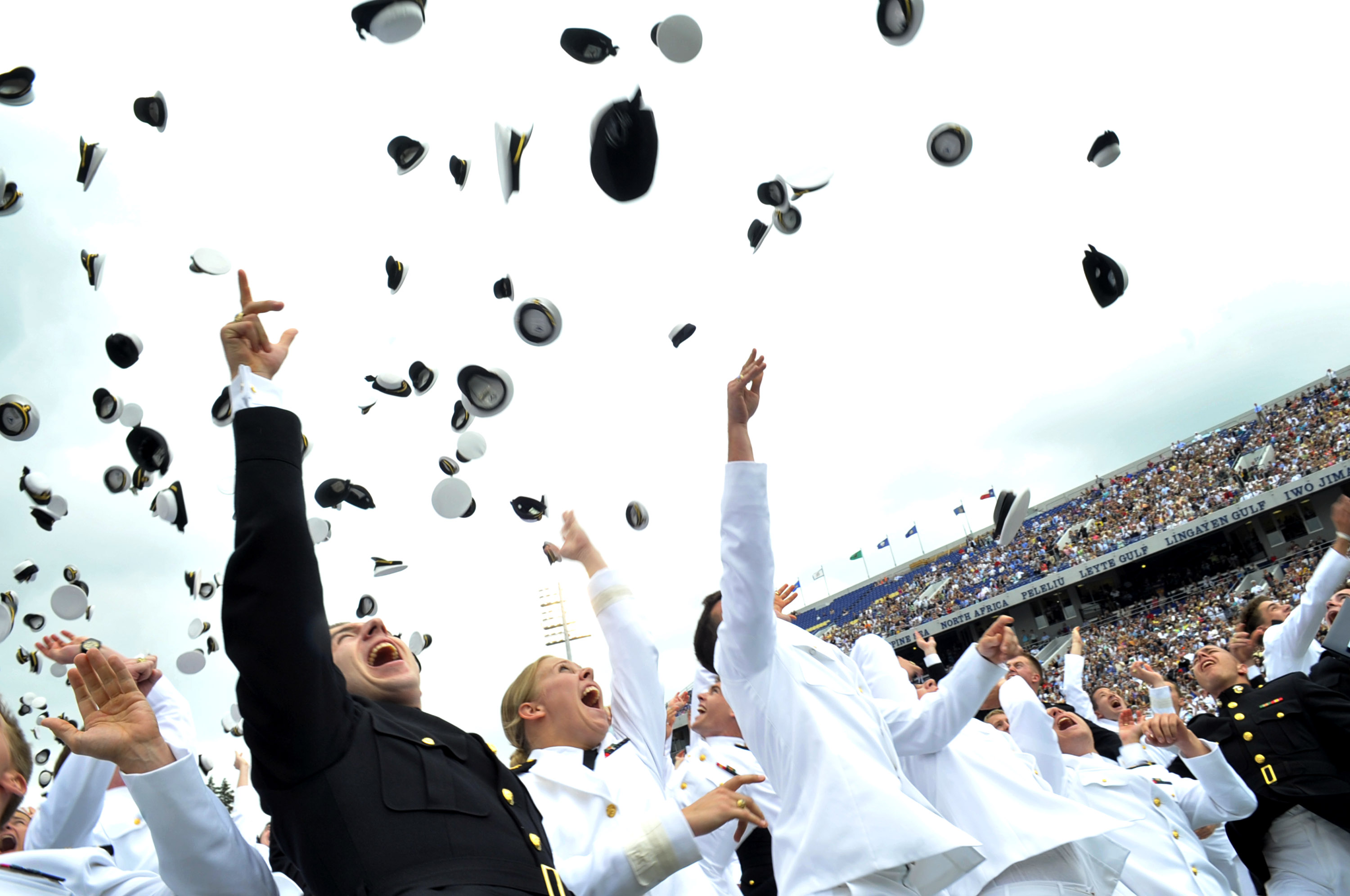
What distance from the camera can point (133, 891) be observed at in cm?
259

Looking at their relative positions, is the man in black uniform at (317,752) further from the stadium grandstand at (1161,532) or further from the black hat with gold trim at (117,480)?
the stadium grandstand at (1161,532)

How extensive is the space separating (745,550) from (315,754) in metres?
1.61

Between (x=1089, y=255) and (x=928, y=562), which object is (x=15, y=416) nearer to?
(x=1089, y=255)

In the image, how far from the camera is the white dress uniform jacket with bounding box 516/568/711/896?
2.19 m

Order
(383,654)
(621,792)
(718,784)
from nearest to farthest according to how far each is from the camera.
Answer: (383,654) → (621,792) → (718,784)

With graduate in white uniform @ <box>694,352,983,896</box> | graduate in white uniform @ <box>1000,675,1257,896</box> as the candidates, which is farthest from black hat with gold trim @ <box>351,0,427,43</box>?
graduate in white uniform @ <box>1000,675,1257,896</box>

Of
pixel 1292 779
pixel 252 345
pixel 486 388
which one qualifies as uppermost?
pixel 486 388

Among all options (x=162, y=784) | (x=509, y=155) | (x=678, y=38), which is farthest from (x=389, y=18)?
(x=162, y=784)

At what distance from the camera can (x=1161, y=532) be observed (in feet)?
101

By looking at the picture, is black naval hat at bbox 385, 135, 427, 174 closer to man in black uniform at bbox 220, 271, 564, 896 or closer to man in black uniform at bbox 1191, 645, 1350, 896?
man in black uniform at bbox 220, 271, 564, 896

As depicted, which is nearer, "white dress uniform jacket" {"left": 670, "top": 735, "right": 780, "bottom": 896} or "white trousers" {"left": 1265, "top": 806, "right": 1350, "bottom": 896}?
"white dress uniform jacket" {"left": 670, "top": 735, "right": 780, "bottom": 896}

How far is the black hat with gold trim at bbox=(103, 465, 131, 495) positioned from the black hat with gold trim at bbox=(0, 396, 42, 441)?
2.95 ft

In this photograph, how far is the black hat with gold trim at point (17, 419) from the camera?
22.0ft

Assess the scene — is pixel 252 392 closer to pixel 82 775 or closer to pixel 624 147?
pixel 82 775
